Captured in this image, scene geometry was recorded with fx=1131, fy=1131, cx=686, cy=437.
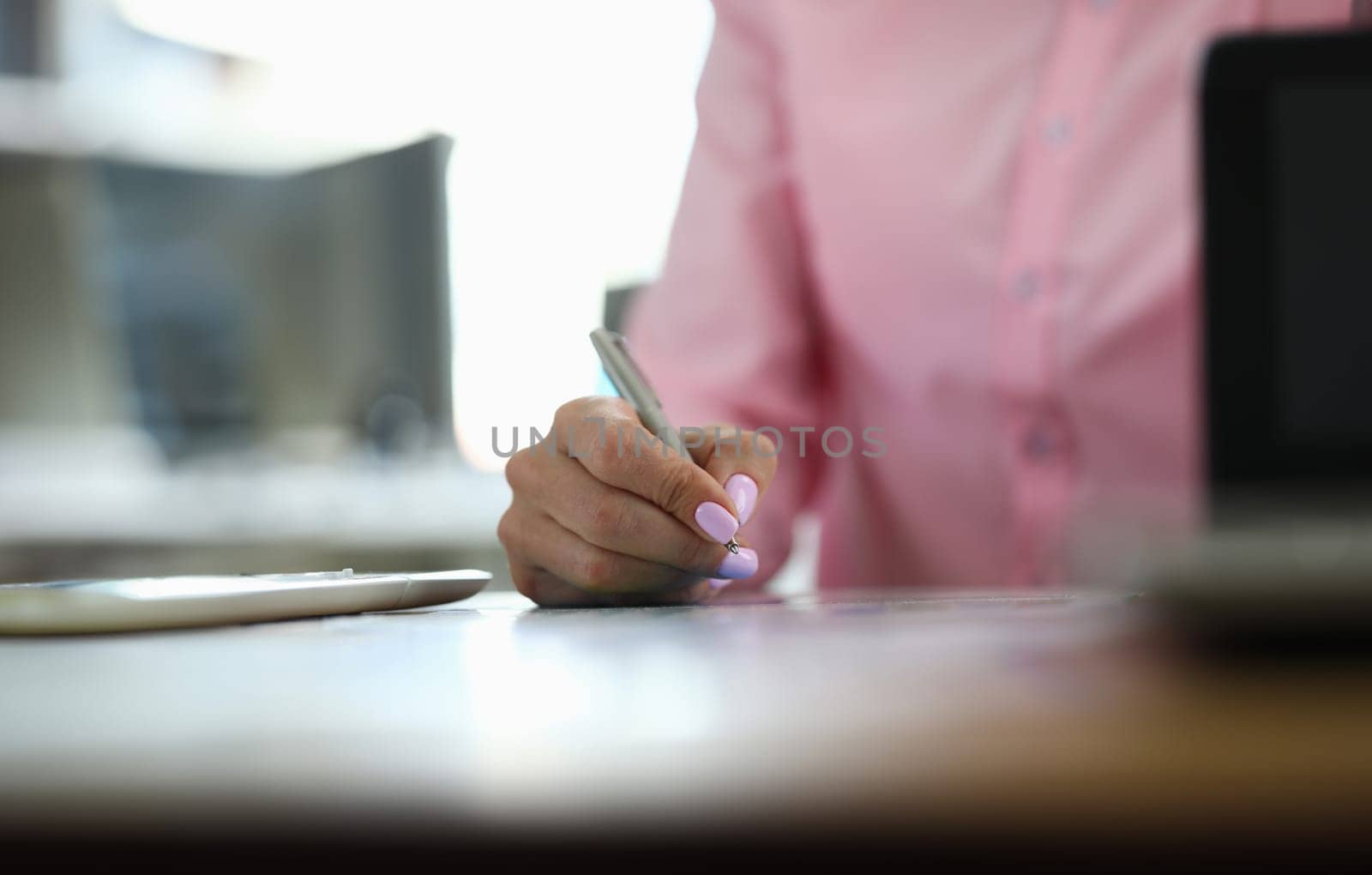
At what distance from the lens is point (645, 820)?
14 cm

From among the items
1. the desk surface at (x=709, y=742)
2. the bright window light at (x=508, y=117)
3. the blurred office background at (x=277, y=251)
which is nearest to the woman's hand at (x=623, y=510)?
the desk surface at (x=709, y=742)

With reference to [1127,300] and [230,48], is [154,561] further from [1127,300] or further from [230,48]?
[1127,300]

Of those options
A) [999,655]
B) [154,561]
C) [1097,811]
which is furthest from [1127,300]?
[154,561]

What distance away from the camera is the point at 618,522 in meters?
0.43

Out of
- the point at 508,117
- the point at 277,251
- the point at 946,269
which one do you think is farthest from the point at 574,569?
the point at 277,251

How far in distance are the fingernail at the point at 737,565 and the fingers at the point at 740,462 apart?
0.01 metres

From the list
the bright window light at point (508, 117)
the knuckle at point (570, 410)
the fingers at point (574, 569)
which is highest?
the bright window light at point (508, 117)

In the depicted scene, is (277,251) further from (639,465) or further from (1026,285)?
(639,465)

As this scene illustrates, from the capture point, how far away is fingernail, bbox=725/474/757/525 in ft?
1.44

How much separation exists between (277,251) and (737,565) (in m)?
2.00

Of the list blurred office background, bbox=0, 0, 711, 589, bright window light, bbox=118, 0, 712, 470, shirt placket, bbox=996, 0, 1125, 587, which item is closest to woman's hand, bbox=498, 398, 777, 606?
shirt placket, bbox=996, 0, 1125, 587

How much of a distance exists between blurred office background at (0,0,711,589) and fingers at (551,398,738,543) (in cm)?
138

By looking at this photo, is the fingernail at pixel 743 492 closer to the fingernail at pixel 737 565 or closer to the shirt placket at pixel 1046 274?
the fingernail at pixel 737 565

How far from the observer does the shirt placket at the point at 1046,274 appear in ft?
2.34
